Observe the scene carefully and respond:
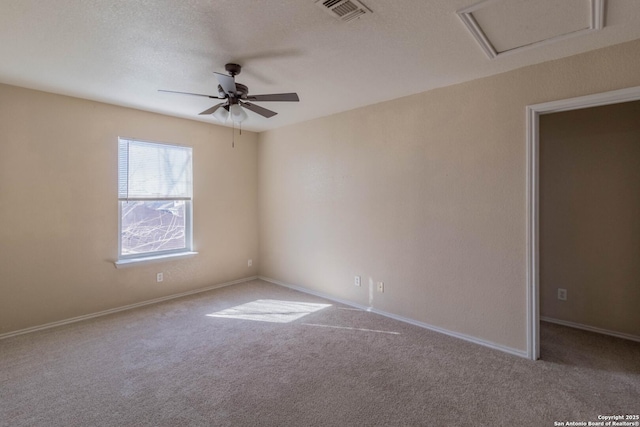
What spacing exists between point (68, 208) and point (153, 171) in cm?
107

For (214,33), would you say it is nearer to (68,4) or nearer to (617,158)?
(68,4)

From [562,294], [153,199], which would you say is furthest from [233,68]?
[562,294]

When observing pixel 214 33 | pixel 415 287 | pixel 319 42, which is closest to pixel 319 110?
pixel 319 42

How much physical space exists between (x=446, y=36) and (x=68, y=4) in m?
2.48

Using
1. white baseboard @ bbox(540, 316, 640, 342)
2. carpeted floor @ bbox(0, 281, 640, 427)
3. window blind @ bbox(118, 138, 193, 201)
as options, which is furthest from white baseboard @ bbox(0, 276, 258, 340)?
white baseboard @ bbox(540, 316, 640, 342)

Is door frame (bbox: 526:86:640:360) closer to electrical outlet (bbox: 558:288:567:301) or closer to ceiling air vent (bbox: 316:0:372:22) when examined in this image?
electrical outlet (bbox: 558:288:567:301)

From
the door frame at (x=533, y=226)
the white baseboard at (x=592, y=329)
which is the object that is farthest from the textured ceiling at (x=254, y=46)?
the white baseboard at (x=592, y=329)

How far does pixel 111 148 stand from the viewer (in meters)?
3.84

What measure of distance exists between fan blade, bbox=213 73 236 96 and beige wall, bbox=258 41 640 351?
188 cm

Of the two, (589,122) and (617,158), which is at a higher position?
(589,122)

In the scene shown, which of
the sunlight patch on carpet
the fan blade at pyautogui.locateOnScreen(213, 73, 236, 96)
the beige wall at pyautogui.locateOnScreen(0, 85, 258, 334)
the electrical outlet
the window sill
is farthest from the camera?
the window sill

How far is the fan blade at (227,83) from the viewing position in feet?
7.64

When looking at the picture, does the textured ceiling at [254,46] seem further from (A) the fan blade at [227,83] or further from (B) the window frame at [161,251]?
(B) the window frame at [161,251]

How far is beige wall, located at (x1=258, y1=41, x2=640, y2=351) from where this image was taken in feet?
9.00
